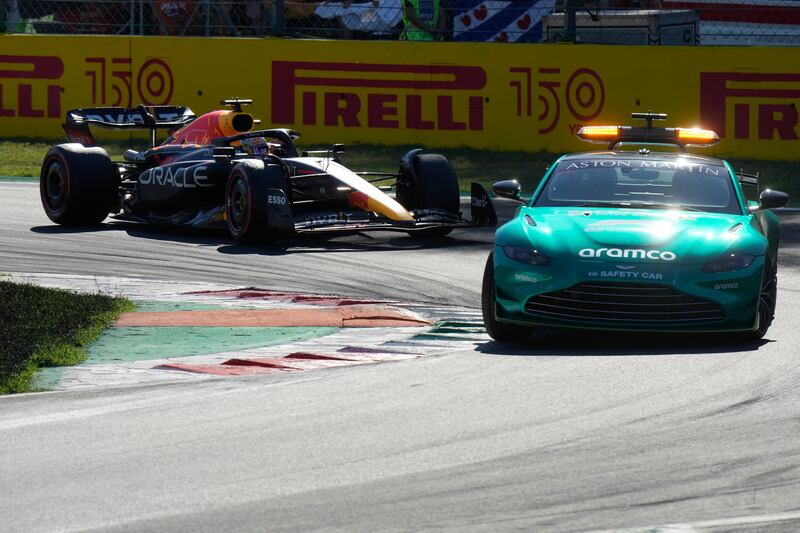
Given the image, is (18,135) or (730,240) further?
(18,135)

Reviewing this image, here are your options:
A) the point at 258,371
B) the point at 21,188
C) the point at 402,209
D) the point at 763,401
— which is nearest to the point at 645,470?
the point at 763,401

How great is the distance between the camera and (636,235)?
28.4 ft

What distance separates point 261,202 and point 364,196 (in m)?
1.01

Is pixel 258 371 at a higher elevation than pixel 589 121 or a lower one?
lower

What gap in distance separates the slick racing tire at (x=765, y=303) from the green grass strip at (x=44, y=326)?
150 inches

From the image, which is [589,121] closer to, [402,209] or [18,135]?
[402,209]

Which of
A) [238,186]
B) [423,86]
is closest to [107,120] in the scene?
[238,186]

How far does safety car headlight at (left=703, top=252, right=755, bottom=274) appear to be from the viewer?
27.6 feet

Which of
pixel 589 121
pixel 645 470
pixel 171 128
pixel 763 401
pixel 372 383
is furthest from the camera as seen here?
pixel 589 121

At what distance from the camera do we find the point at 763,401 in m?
6.96

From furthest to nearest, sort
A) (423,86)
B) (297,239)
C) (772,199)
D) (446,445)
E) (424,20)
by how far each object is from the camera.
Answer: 1. (424,20)
2. (423,86)
3. (297,239)
4. (772,199)
5. (446,445)

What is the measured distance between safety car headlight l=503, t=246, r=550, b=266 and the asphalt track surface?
495 mm

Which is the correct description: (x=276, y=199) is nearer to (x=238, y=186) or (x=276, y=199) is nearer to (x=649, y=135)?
(x=238, y=186)

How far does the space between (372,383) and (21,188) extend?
470 inches
